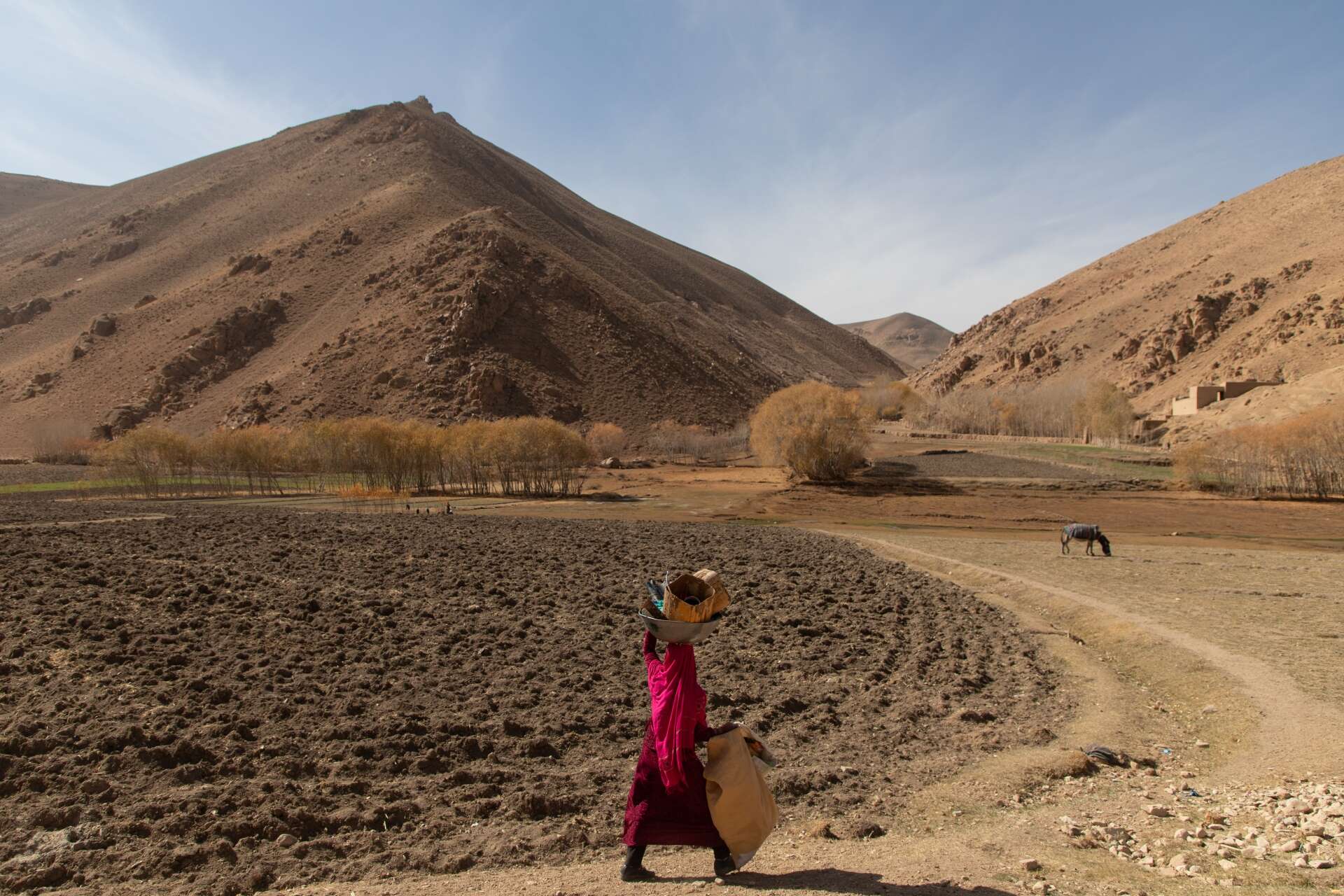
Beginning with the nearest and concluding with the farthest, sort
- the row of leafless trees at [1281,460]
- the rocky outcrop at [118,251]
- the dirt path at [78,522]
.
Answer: the dirt path at [78,522], the row of leafless trees at [1281,460], the rocky outcrop at [118,251]

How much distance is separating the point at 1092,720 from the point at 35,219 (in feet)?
701

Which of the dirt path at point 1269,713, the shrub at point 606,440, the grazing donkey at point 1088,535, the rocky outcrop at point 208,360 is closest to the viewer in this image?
the dirt path at point 1269,713

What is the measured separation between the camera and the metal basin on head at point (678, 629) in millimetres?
4887

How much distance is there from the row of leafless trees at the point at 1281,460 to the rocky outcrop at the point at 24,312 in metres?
135

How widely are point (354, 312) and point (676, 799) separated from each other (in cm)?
9322

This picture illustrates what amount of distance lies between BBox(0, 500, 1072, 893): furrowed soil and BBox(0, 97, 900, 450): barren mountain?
62.1 metres

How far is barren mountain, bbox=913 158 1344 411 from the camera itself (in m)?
78.7

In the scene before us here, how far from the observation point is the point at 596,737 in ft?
28.1

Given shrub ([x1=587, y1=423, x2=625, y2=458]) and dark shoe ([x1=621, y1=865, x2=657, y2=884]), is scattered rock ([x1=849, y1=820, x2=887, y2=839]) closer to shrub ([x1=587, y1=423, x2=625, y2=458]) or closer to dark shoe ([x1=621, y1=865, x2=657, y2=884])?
dark shoe ([x1=621, y1=865, x2=657, y2=884])

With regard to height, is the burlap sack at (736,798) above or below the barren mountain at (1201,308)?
below

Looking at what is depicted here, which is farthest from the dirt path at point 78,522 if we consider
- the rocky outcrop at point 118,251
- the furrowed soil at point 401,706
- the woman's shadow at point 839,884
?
the rocky outcrop at point 118,251

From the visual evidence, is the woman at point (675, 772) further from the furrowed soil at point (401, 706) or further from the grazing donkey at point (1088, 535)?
the grazing donkey at point (1088, 535)

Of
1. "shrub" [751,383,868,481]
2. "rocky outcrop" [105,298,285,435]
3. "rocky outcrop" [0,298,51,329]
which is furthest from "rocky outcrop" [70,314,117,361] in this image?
"shrub" [751,383,868,481]

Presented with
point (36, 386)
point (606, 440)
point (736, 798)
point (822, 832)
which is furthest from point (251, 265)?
point (736, 798)
